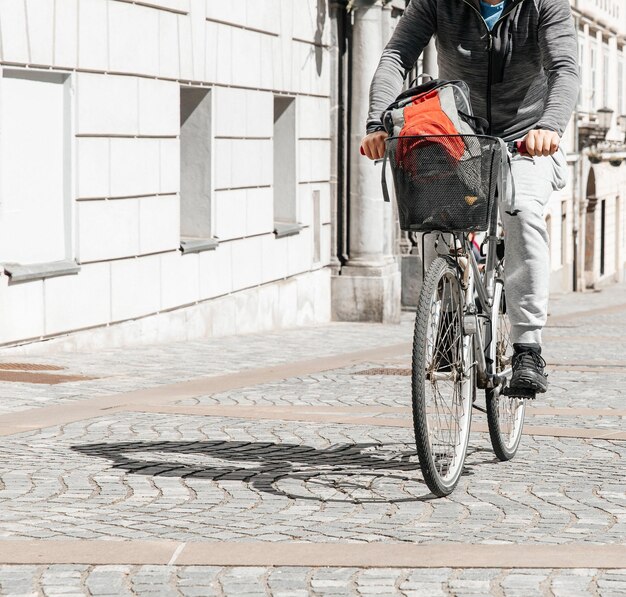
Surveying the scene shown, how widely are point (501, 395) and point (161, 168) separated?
25.8ft

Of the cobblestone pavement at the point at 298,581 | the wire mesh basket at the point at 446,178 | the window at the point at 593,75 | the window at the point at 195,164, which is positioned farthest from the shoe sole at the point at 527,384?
the window at the point at 593,75

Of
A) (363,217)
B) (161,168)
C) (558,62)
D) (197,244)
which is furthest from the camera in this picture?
(363,217)

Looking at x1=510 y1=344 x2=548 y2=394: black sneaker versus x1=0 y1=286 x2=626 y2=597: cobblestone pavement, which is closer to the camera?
x1=0 y1=286 x2=626 y2=597: cobblestone pavement

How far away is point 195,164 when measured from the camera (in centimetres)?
1467

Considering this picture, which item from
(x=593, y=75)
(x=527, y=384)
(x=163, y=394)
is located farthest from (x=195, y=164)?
(x=593, y=75)

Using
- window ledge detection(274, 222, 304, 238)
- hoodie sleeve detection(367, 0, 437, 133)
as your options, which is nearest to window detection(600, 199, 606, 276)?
window ledge detection(274, 222, 304, 238)

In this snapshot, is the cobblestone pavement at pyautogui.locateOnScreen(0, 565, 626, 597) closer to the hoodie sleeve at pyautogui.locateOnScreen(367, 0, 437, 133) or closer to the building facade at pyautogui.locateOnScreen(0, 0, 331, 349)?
the hoodie sleeve at pyautogui.locateOnScreen(367, 0, 437, 133)

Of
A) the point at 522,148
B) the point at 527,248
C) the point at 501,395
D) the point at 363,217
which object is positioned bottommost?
the point at 501,395

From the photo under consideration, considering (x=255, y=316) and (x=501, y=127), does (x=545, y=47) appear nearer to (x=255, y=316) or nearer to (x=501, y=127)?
(x=501, y=127)

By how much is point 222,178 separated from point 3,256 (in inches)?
171

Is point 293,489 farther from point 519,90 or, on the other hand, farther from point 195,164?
point 195,164

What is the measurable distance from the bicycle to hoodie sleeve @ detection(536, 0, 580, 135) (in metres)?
0.17

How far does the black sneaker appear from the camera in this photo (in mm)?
5629

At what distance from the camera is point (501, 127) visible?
589 centimetres
